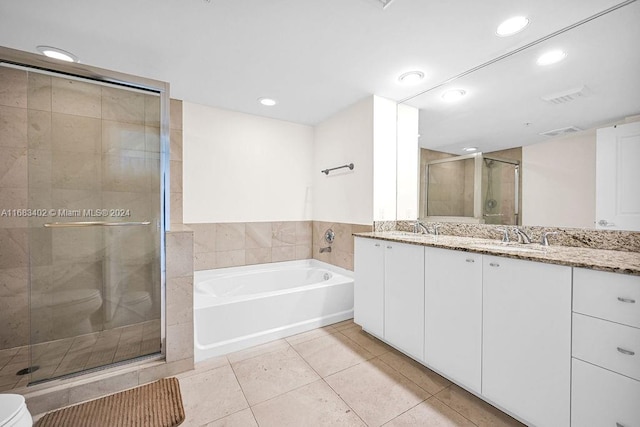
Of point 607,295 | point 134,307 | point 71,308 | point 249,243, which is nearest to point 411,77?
point 607,295

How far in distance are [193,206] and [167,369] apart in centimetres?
154

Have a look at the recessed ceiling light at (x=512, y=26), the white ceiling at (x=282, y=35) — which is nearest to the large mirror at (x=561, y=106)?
the white ceiling at (x=282, y=35)

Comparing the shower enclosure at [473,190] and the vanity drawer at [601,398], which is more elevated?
the shower enclosure at [473,190]

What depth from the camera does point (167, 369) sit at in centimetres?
171

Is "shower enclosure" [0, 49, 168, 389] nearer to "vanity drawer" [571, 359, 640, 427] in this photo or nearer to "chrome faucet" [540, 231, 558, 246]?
"vanity drawer" [571, 359, 640, 427]

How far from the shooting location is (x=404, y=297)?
1.86m

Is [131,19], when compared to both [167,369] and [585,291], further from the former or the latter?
[585,291]

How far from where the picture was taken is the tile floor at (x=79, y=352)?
1562mm

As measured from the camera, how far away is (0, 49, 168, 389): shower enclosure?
1720 mm

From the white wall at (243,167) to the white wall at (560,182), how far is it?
7.56 feet

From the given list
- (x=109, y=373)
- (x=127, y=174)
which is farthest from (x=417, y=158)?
(x=109, y=373)

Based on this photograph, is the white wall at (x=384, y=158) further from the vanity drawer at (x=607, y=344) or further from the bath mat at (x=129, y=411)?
the bath mat at (x=129, y=411)

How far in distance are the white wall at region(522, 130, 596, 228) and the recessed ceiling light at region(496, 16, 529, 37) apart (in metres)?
0.73

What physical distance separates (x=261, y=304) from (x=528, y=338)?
5.76ft
